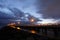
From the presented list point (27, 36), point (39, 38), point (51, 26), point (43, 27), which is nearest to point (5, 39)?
point (27, 36)

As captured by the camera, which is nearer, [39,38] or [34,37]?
Result: [39,38]

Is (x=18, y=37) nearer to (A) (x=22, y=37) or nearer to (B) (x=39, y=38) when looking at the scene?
(A) (x=22, y=37)

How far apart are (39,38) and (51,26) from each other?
30091mm

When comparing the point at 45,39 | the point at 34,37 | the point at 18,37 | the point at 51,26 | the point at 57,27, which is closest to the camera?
the point at 45,39

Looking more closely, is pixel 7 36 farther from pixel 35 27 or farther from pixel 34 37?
pixel 35 27

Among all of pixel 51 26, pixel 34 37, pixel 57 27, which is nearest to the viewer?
pixel 34 37

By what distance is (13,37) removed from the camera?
14.8 metres

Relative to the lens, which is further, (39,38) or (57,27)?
(57,27)

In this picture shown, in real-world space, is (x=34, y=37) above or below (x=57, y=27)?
below

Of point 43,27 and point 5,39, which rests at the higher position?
point 43,27

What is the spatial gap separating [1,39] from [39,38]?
4563 millimetres

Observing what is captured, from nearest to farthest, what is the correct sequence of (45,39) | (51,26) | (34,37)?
(45,39) → (34,37) → (51,26)

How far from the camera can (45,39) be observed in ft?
40.6

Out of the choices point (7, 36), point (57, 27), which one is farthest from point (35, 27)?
point (7, 36)
